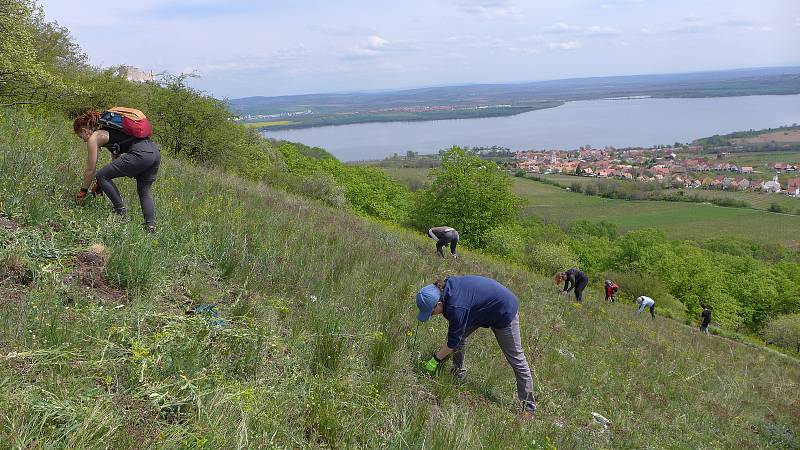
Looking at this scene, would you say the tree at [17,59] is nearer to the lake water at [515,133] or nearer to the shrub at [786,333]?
the shrub at [786,333]

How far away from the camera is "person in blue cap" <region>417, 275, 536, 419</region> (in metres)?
4.47

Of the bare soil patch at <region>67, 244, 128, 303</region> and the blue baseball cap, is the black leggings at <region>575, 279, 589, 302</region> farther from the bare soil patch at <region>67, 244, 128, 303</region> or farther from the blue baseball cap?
the bare soil patch at <region>67, 244, 128, 303</region>

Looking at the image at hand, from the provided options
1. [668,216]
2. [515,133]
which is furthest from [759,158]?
[515,133]

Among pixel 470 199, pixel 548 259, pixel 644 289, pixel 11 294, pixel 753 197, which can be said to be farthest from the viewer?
pixel 753 197

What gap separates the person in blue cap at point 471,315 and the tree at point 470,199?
2688 cm

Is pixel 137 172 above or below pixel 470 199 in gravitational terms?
above

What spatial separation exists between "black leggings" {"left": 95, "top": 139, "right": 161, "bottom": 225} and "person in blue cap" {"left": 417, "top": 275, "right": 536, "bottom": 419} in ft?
10.5

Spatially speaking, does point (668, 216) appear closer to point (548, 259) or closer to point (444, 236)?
point (548, 259)

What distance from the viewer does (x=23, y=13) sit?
1261 centimetres

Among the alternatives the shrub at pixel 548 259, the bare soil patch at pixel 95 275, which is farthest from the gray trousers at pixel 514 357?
the shrub at pixel 548 259

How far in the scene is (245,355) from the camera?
3.19 metres

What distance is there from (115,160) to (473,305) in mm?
3999

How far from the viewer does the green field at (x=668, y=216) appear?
6562 centimetres

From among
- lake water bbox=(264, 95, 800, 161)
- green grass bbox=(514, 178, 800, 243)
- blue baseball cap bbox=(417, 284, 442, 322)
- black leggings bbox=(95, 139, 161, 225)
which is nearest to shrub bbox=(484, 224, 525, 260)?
blue baseball cap bbox=(417, 284, 442, 322)
